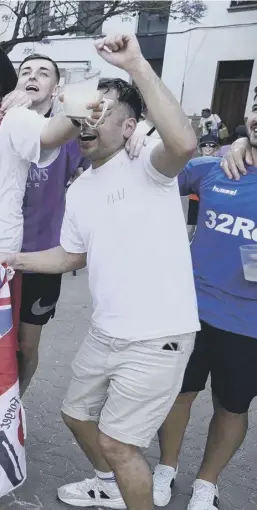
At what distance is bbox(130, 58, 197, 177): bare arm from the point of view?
1.70 m

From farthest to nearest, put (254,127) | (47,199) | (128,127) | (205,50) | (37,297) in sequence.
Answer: (205,50)
(37,297)
(47,199)
(254,127)
(128,127)

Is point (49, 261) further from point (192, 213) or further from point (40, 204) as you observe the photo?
point (192, 213)

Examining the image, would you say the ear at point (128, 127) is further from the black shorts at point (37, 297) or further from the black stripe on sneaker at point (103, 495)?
the black stripe on sneaker at point (103, 495)

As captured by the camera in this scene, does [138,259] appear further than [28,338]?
No

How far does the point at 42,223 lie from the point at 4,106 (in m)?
0.63

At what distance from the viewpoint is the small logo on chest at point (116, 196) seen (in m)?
1.93

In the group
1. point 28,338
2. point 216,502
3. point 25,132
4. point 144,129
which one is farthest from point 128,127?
point 216,502

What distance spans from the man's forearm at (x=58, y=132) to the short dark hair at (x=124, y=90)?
18 cm

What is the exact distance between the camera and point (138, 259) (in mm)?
1912

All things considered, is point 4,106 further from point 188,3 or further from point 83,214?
point 188,3

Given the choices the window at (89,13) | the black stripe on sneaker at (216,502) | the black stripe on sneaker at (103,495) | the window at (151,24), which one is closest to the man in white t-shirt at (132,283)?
the black stripe on sneaker at (103,495)

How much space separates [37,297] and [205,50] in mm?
14591

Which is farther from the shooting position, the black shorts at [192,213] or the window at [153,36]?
the window at [153,36]

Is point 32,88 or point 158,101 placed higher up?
point 158,101
